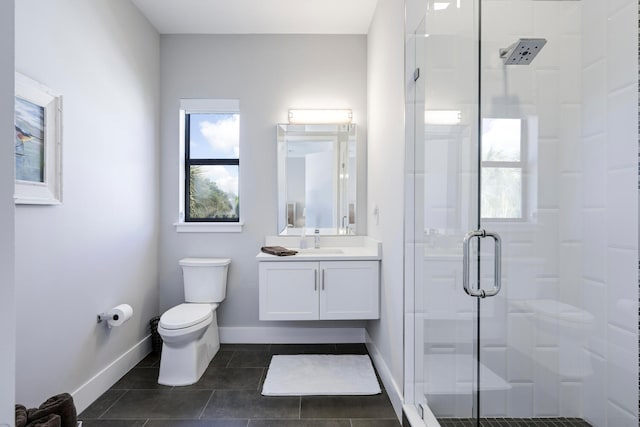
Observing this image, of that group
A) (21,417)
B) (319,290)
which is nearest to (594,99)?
(319,290)

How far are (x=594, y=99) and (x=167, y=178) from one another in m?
3.03

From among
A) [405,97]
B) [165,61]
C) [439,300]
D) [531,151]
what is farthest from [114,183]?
[531,151]

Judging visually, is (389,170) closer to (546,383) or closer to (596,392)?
(546,383)

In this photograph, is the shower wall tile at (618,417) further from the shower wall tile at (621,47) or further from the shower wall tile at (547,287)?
the shower wall tile at (621,47)

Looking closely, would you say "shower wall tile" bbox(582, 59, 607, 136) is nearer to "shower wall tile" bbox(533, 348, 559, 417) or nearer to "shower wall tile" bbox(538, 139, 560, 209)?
"shower wall tile" bbox(538, 139, 560, 209)

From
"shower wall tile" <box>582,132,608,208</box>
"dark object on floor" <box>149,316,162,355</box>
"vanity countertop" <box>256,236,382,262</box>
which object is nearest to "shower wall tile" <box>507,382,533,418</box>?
"shower wall tile" <box>582,132,608,208</box>

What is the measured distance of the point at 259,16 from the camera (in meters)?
2.81

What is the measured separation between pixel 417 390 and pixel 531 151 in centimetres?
129

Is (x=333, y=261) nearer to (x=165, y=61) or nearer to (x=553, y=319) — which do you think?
(x=553, y=319)

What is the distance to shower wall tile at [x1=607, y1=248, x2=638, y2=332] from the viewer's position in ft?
3.67

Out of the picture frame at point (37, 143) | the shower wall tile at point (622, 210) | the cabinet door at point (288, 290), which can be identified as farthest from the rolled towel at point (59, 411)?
the shower wall tile at point (622, 210)

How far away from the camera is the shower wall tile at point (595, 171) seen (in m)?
1.23

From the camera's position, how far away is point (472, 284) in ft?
4.63

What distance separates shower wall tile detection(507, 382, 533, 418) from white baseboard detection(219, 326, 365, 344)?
170cm
